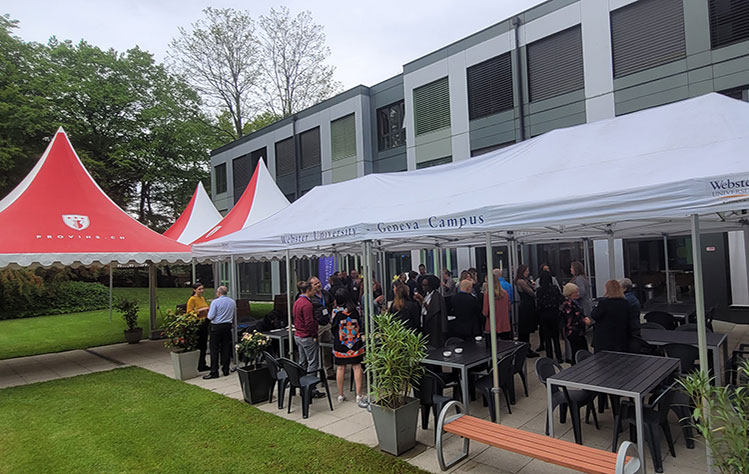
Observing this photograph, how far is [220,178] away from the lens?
1027 inches

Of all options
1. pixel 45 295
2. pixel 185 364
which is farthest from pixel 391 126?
pixel 45 295

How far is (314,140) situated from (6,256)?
14.0 meters

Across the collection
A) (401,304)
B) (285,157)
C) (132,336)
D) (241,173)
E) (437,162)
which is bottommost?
(132,336)

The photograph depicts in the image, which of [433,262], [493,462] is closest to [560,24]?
[433,262]

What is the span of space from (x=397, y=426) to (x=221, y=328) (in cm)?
463

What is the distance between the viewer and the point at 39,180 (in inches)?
390

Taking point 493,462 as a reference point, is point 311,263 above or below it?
above

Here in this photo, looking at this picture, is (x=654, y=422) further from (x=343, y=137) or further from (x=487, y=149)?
(x=343, y=137)

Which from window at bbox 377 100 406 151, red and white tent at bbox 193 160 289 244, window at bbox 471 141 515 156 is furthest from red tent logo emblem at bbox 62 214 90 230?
window at bbox 471 141 515 156

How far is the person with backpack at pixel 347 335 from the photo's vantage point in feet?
19.7

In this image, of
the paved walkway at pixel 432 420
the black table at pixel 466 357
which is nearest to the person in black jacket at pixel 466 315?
the black table at pixel 466 357

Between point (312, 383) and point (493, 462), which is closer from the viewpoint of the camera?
point (493, 462)

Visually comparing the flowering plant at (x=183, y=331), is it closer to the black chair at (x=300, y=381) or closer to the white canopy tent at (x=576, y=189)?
the white canopy tent at (x=576, y=189)

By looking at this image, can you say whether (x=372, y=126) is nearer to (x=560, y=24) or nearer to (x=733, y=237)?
(x=560, y=24)
